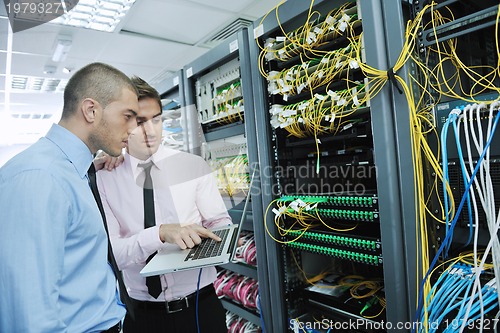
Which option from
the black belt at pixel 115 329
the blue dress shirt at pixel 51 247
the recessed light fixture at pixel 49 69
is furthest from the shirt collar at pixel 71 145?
the recessed light fixture at pixel 49 69

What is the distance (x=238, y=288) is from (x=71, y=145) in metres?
1.27

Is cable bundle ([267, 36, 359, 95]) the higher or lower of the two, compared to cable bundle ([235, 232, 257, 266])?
→ higher

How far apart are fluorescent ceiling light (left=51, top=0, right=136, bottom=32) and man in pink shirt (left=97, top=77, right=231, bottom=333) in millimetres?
1625

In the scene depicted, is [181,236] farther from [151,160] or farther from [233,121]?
[233,121]

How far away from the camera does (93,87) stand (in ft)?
3.27

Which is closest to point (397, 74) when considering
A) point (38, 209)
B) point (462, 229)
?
point (462, 229)

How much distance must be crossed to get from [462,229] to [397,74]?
0.57m

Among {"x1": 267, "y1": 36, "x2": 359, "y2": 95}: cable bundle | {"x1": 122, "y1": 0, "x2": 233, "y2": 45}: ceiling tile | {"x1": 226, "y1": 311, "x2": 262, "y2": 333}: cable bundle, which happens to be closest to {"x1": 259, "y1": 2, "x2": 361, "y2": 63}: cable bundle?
{"x1": 267, "y1": 36, "x2": 359, "y2": 95}: cable bundle

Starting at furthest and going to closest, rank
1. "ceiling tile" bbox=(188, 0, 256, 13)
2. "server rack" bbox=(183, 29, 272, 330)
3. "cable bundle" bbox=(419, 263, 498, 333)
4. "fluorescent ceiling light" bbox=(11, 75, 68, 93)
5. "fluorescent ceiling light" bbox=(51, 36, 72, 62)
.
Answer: "fluorescent ceiling light" bbox=(11, 75, 68, 93)
"fluorescent ceiling light" bbox=(51, 36, 72, 62)
"ceiling tile" bbox=(188, 0, 256, 13)
"server rack" bbox=(183, 29, 272, 330)
"cable bundle" bbox=(419, 263, 498, 333)

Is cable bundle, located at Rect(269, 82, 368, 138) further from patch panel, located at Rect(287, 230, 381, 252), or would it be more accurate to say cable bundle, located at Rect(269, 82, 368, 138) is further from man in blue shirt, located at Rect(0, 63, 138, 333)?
man in blue shirt, located at Rect(0, 63, 138, 333)

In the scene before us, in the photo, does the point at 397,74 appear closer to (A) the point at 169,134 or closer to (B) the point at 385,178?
(B) the point at 385,178

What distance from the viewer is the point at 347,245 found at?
123 cm

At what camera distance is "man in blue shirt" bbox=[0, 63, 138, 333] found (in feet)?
2.32

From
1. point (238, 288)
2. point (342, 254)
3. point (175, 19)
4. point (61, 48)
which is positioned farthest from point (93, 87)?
point (61, 48)
